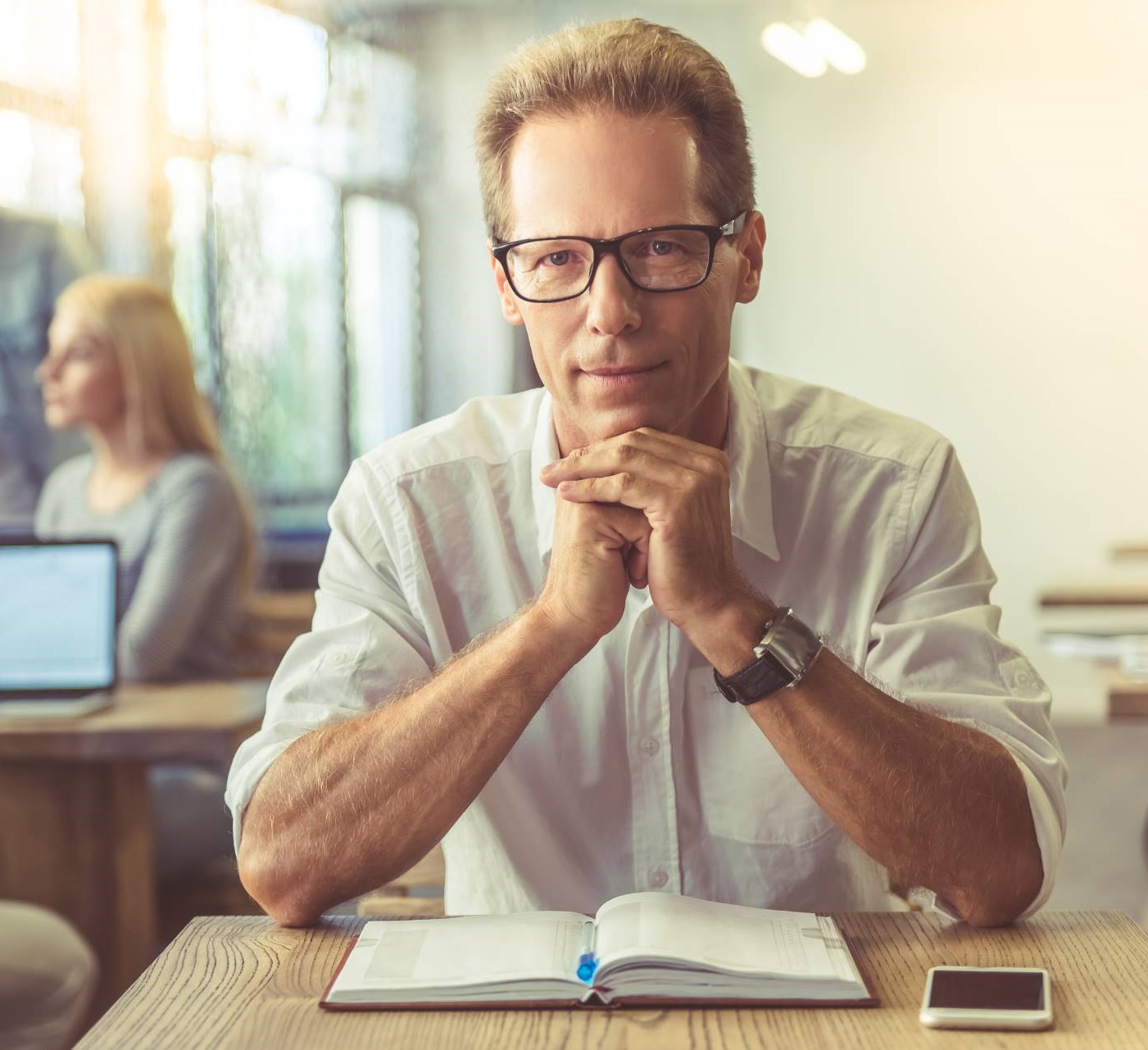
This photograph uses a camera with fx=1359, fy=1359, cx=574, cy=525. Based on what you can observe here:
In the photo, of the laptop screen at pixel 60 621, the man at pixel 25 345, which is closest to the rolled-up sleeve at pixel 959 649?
the laptop screen at pixel 60 621

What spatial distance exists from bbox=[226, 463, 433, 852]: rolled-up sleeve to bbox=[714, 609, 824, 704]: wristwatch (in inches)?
14.0

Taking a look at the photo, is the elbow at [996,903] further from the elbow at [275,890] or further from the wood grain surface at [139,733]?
the wood grain surface at [139,733]

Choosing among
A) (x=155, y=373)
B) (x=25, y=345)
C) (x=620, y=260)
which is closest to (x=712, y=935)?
(x=620, y=260)

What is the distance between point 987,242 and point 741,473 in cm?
206

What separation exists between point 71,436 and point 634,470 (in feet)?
9.17

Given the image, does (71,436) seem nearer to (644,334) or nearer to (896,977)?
(644,334)

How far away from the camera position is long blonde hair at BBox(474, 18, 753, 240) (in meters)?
1.26

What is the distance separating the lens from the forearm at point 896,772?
3.65 ft

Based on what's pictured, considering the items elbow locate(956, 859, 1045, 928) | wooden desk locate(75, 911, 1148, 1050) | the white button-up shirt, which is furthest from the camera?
the white button-up shirt

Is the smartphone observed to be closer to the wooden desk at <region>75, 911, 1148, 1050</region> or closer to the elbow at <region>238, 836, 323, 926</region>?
the wooden desk at <region>75, 911, 1148, 1050</region>

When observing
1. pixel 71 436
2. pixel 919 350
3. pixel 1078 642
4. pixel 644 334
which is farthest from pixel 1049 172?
pixel 71 436

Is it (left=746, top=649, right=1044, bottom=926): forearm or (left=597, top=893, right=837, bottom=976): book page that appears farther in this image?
(left=746, top=649, right=1044, bottom=926): forearm

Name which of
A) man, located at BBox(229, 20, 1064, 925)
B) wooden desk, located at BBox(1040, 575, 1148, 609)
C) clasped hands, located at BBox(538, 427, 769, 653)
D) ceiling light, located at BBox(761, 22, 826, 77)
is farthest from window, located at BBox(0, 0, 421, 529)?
clasped hands, located at BBox(538, 427, 769, 653)

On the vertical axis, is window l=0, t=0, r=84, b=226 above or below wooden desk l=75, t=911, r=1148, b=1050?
above
